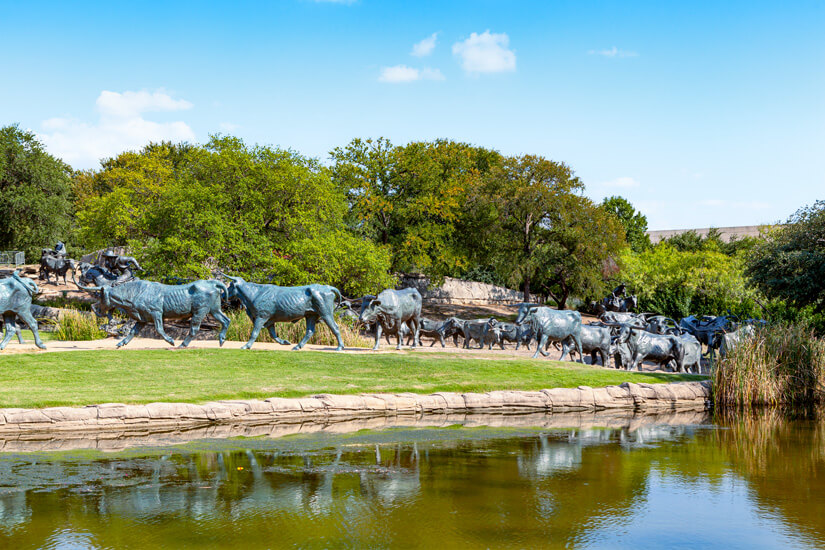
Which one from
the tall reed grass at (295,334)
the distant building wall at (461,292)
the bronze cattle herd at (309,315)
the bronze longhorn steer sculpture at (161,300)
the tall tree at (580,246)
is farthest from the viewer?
the distant building wall at (461,292)

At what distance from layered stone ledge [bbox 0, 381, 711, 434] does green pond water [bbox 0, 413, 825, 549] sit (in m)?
1.49

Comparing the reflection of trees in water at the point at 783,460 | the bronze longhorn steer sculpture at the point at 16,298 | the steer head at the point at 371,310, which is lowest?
the reflection of trees in water at the point at 783,460

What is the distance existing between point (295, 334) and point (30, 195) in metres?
38.5

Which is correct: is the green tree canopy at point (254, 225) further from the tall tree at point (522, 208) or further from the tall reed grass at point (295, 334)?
the tall tree at point (522, 208)

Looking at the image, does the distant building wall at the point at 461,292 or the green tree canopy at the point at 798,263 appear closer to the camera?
the green tree canopy at the point at 798,263

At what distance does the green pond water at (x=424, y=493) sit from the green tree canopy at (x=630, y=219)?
197ft

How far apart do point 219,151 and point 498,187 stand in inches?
702

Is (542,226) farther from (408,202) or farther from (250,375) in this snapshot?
(250,375)

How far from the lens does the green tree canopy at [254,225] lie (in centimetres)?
2766

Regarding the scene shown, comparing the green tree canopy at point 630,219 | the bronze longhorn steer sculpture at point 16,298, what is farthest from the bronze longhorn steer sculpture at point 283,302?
the green tree canopy at point 630,219

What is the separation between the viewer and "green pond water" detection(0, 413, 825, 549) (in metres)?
6.30

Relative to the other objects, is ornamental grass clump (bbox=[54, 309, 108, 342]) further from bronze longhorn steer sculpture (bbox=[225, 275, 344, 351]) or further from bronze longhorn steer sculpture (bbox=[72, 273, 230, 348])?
bronze longhorn steer sculpture (bbox=[225, 275, 344, 351])

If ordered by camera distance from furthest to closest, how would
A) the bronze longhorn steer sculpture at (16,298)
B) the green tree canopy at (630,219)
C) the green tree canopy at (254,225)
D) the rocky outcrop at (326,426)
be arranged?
the green tree canopy at (630,219) < the green tree canopy at (254,225) < the bronze longhorn steer sculpture at (16,298) < the rocky outcrop at (326,426)

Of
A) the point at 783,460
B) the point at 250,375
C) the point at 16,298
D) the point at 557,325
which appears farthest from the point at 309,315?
the point at 783,460
